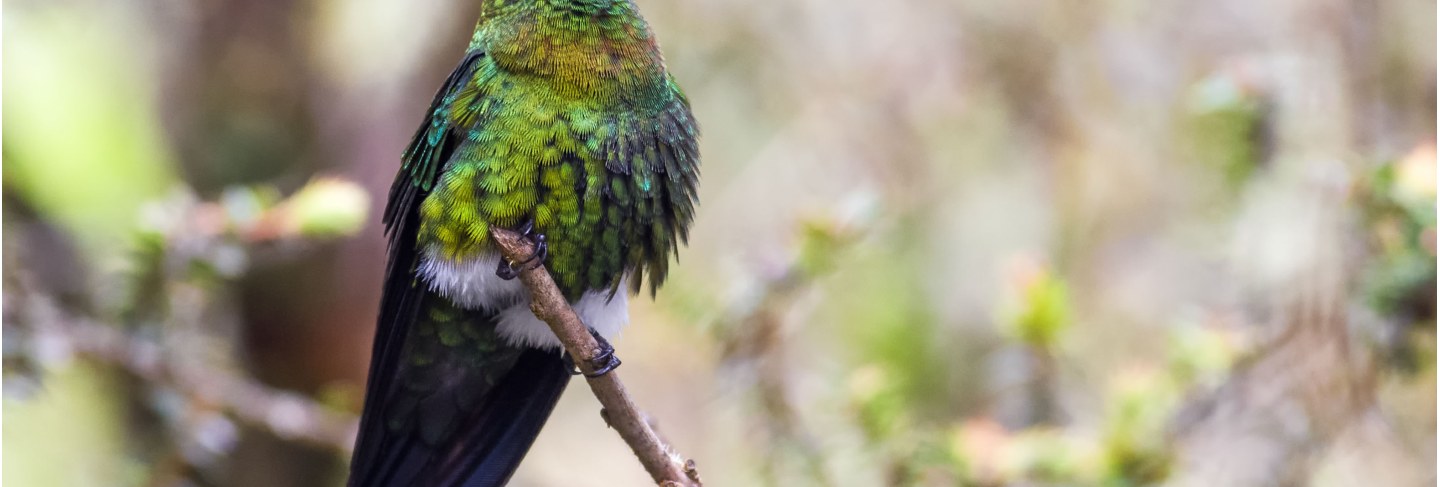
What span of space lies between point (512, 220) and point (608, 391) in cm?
56

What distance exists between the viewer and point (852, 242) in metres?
3.19

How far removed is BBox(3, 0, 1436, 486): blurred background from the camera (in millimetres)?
3322

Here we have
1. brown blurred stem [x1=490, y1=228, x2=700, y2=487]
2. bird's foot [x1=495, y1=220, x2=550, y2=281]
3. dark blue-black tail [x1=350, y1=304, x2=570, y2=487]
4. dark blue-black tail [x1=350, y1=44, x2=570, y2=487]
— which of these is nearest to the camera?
brown blurred stem [x1=490, y1=228, x2=700, y2=487]

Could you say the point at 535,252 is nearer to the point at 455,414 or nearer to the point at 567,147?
the point at 567,147

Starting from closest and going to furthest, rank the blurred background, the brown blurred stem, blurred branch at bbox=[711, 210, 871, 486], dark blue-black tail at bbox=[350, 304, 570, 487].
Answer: the brown blurred stem < dark blue-black tail at bbox=[350, 304, 570, 487] < blurred branch at bbox=[711, 210, 871, 486] < the blurred background

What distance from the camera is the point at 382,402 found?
2.86 metres

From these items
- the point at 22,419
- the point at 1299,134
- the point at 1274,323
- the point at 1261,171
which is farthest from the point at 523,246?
the point at 22,419

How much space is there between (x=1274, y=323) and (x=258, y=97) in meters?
3.66

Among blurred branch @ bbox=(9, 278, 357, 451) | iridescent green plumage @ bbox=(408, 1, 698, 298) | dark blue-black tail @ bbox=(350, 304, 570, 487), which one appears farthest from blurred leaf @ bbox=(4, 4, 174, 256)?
iridescent green plumage @ bbox=(408, 1, 698, 298)

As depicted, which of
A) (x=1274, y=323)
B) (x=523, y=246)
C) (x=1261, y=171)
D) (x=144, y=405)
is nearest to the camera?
(x=523, y=246)

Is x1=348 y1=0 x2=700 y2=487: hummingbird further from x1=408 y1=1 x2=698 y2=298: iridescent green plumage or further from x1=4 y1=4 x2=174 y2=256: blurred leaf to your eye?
x1=4 y1=4 x2=174 y2=256: blurred leaf

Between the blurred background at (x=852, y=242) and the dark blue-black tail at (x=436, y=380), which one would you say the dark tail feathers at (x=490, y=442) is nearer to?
the dark blue-black tail at (x=436, y=380)

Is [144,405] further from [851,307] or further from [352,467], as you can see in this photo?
[851,307]

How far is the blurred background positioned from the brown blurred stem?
100 centimetres
